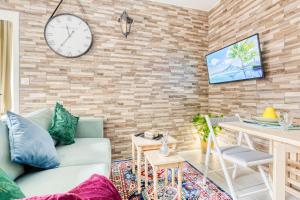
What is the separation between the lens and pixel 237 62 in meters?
2.51

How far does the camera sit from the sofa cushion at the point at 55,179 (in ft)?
3.59

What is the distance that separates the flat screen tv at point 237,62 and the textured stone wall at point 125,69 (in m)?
0.39

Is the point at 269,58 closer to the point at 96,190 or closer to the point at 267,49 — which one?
the point at 267,49

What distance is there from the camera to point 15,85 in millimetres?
2391

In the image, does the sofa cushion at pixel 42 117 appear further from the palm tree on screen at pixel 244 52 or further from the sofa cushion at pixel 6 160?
Result: the palm tree on screen at pixel 244 52

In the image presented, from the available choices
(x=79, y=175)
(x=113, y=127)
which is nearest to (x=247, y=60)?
(x=113, y=127)

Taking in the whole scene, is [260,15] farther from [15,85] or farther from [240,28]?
[15,85]

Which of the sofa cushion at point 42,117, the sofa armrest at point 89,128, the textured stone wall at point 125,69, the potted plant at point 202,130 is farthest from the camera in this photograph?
the potted plant at point 202,130

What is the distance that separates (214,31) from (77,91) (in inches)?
101

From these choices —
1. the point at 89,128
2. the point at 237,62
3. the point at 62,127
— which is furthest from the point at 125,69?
the point at 237,62

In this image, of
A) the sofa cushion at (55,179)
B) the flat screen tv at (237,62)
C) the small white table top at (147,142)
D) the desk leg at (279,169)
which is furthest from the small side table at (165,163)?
the flat screen tv at (237,62)

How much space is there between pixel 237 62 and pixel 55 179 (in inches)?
99.5

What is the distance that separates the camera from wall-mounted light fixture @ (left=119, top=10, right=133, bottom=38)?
2690 millimetres

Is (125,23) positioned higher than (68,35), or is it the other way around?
(125,23)
